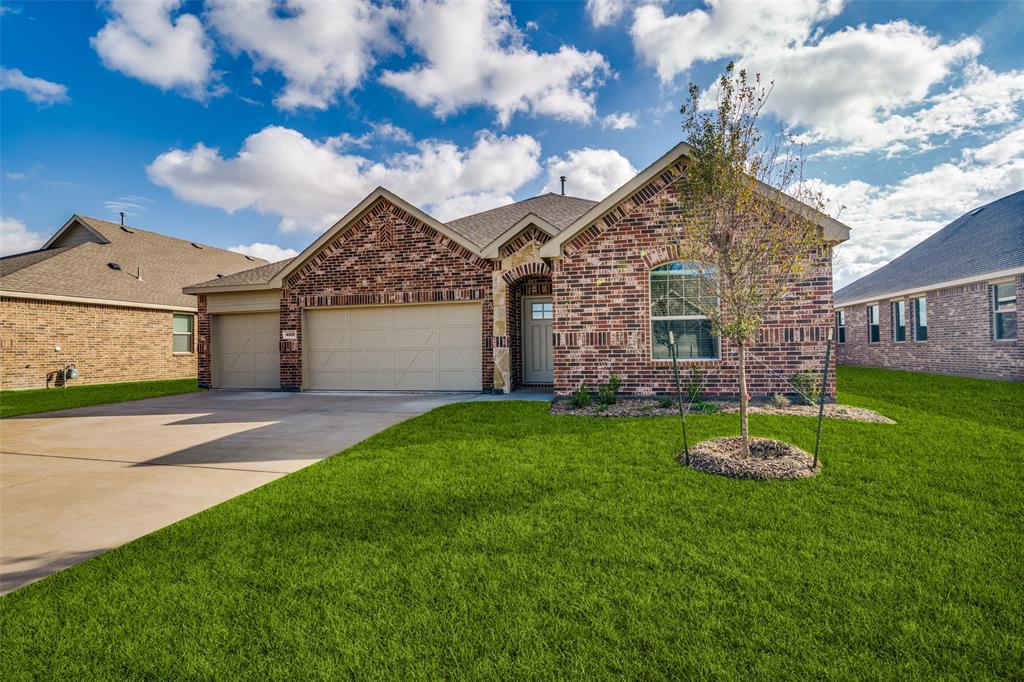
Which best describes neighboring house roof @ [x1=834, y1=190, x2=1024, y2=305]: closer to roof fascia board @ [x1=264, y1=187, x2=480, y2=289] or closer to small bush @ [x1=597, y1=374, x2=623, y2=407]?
small bush @ [x1=597, y1=374, x2=623, y2=407]

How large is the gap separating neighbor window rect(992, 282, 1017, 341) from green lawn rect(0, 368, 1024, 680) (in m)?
12.1

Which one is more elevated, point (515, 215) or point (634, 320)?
point (515, 215)

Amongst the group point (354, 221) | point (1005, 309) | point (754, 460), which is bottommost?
point (754, 460)

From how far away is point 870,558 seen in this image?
3180 mm

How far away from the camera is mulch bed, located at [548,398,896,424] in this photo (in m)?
7.85

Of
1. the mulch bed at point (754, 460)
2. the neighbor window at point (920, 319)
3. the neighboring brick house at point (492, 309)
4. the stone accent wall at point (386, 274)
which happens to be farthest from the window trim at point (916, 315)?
the mulch bed at point (754, 460)

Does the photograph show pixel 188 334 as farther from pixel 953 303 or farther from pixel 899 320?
pixel 899 320

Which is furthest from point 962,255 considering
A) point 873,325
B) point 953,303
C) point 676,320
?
point 676,320

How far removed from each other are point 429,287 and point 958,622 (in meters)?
11.7

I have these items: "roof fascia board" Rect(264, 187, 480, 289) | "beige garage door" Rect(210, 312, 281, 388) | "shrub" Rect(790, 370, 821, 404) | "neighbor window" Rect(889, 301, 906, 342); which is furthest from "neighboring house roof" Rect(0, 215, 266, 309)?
"neighbor window" Rect(889, 301, 906, 342)

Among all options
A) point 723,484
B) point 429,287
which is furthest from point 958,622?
point 429,287

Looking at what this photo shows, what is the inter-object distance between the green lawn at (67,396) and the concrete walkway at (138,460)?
1.37 meters

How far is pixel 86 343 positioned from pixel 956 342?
3028 cm

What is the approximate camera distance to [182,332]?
20.5 metres
